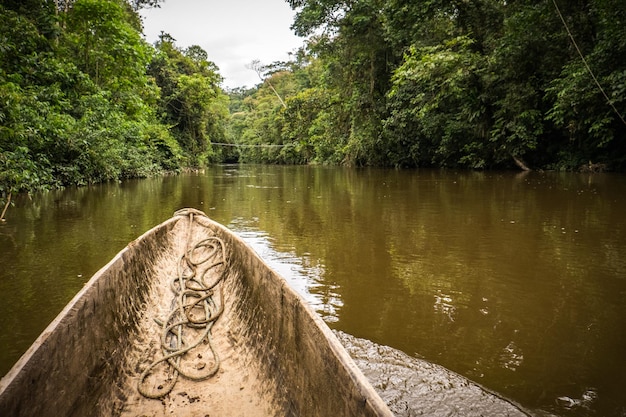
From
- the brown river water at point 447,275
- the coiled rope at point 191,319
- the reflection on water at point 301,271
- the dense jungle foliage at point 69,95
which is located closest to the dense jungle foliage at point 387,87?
the dense jungle foliage at point 69,95

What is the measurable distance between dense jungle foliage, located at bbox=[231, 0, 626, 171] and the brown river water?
514 centimetres

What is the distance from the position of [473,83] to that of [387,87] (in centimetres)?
596

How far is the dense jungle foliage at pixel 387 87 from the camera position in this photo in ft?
31.7

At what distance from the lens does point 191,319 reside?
2.35m

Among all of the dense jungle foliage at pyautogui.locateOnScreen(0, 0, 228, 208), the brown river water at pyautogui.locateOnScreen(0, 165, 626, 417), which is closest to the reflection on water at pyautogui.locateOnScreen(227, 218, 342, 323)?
the brown river water at pyautogui.locateOnScreen(0, 165, 626, 417)

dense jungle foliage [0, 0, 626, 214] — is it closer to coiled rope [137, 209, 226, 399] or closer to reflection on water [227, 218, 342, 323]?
reflection on water [227, 218, 342, 323]

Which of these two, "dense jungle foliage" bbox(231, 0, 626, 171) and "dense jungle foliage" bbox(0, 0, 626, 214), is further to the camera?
"dense jungle foliage" bbox(231, 0, 626, 171)

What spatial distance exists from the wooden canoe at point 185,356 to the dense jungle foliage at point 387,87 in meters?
5.58

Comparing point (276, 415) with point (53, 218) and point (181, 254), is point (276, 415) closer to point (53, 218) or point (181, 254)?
point (181, 254)

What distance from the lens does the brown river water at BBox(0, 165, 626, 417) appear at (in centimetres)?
205

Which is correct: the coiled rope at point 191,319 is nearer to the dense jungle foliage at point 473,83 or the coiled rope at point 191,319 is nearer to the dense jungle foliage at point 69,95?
the dense jungle foliage at point 69,95

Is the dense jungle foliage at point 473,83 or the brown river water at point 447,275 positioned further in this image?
the dense jungle foliage at point 473,83

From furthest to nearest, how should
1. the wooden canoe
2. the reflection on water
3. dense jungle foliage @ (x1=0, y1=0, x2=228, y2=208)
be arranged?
dense jungle foliage @ (x1=0, y1=0, x2=228, y2=208) → the reflection on water → the wooden canoe

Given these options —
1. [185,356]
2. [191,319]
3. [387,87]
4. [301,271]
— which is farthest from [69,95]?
[387,87]
